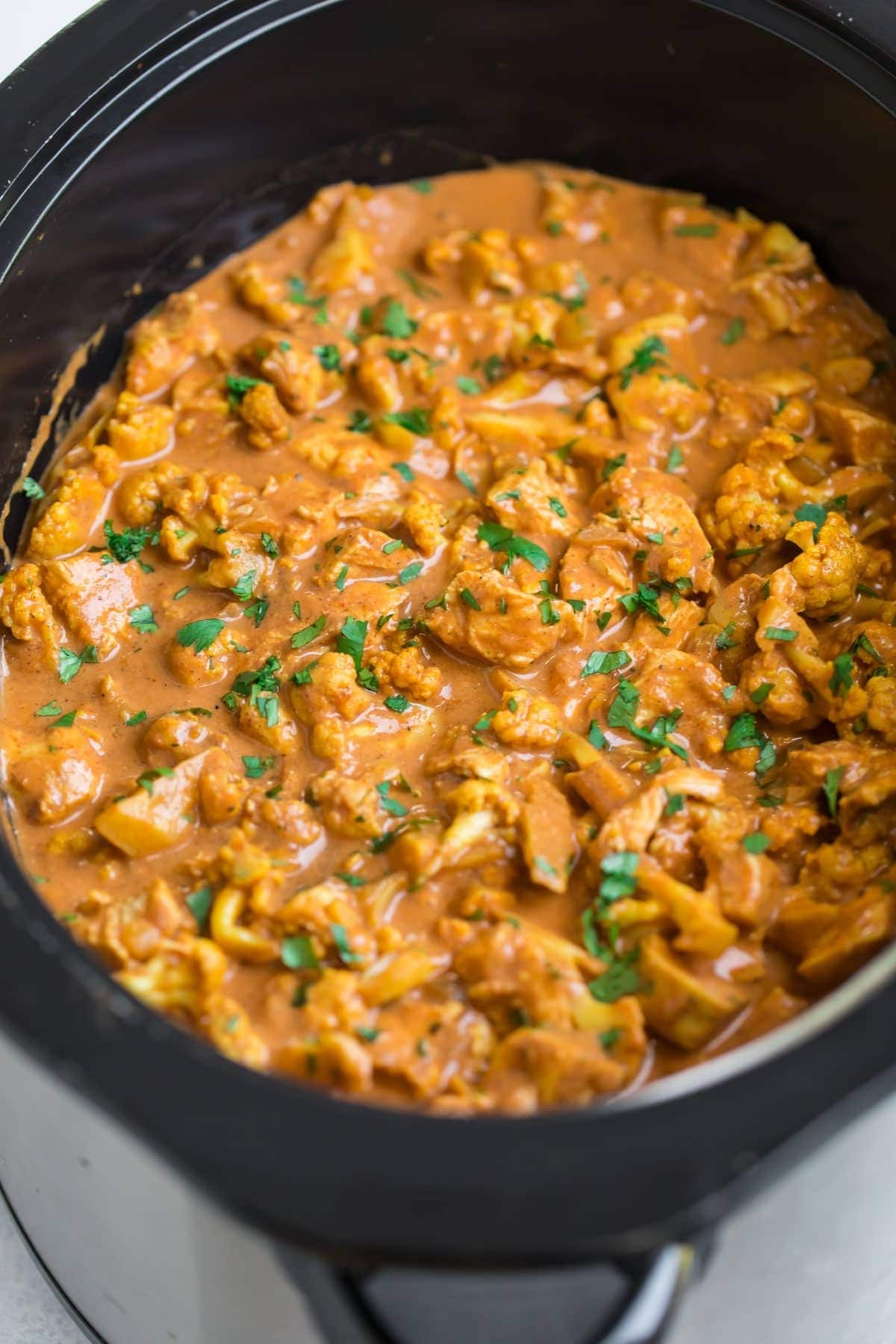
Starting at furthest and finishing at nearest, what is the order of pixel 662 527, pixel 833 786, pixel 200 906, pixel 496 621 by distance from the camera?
pixel 662 527
pixel 496 621
pixel 833 786
pixel 200 906

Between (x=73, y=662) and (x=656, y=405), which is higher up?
(x=656, y=405)

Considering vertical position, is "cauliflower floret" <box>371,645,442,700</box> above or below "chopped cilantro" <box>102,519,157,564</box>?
below

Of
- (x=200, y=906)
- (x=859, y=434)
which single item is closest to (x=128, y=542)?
(x=200, y=906)

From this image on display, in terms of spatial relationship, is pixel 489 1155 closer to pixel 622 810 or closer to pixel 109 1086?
pixel 109 1086

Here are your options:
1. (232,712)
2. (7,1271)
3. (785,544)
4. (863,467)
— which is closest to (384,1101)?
(232,712)

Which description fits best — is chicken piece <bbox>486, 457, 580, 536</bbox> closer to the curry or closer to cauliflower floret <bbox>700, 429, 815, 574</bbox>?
the curry

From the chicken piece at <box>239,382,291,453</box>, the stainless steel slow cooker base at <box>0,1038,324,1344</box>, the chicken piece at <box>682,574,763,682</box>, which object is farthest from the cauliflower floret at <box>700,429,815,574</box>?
the stainless steel slow cooker base at <box>0,1038,324,1344</box>

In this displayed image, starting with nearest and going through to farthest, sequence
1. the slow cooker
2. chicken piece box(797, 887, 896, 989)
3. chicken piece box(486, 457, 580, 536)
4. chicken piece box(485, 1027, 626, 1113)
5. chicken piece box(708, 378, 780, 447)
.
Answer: the slow cooker < chicken piece box(485, 1027, 626, 1113) < chicken piece box(797, 887, 896, 989) < chicken piece box(486, 457, 580, 536) < chicken piece box(708, 378, 780, 447)

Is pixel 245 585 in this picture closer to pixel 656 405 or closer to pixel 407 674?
pixel 407 674
